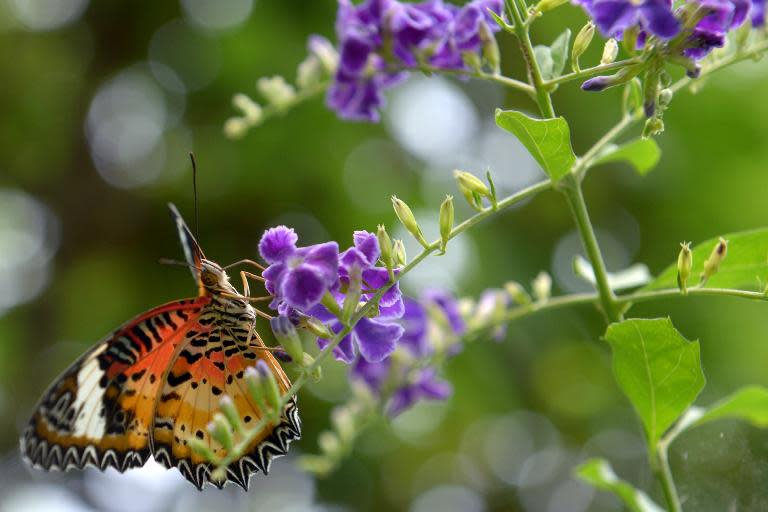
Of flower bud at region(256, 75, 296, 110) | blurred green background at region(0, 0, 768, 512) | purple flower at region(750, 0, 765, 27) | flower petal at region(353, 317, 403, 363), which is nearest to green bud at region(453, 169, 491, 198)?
flower petal at region(353, 317, 403, 363)

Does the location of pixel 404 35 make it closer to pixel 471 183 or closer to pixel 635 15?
pixel 471 183

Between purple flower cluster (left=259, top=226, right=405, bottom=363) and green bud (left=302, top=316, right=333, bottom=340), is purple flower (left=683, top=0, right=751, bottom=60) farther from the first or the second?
green bud (left=302, top=316, right=333, bottom=340)

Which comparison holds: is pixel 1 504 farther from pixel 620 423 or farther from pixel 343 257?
pixel 343 257

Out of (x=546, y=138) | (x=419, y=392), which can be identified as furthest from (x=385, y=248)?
(x=419, y=392)

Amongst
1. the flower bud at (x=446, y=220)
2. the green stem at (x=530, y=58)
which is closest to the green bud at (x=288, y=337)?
the flower bud at (x=446, y=220)

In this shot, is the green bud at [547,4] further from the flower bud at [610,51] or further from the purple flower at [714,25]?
the purple flower at [714,25]

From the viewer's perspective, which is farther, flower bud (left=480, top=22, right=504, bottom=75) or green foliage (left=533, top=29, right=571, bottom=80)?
flower bud (left=480, top=22, right=504, bottom=75)
